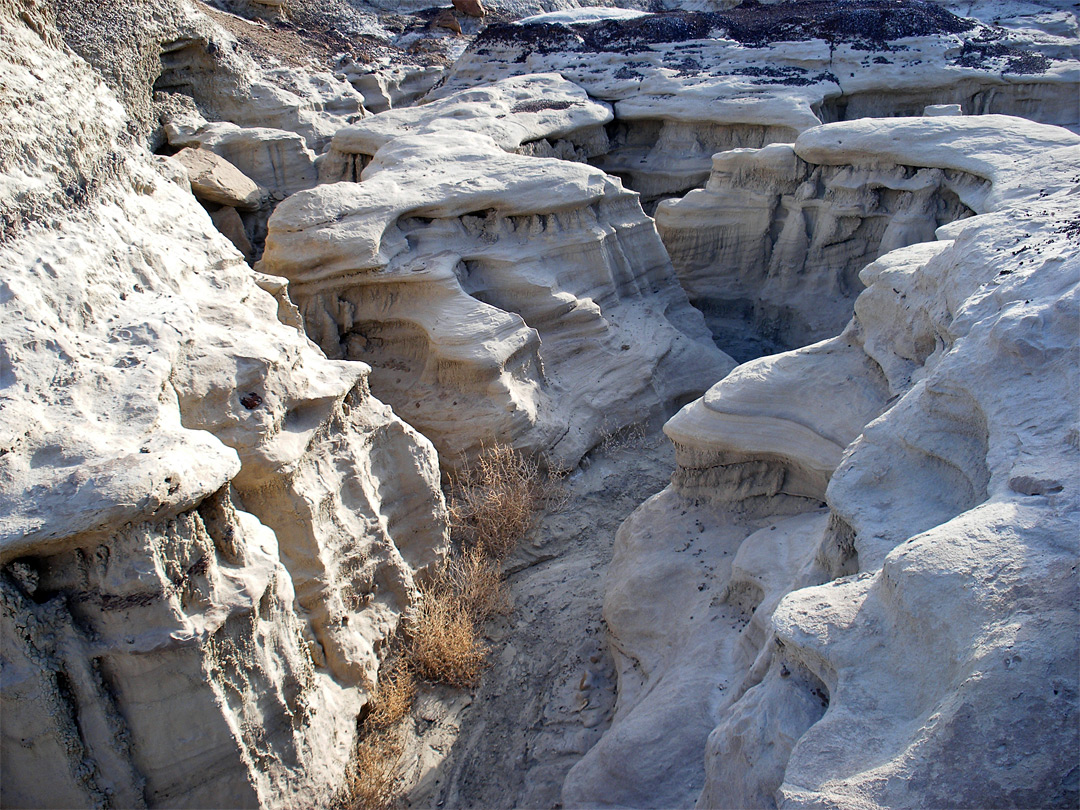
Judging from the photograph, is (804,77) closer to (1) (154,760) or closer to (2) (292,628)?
(2) (292,628)

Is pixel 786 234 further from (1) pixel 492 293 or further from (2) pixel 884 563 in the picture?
(2) pixel 884 563

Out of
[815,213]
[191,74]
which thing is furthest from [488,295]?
[191,74]

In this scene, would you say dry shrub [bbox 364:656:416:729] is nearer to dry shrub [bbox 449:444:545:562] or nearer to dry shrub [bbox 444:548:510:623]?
dry shrub [bbox 444:548:510:623]

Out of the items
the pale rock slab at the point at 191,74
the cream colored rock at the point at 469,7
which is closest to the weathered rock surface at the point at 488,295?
the pale rock slab at the point at 191,74

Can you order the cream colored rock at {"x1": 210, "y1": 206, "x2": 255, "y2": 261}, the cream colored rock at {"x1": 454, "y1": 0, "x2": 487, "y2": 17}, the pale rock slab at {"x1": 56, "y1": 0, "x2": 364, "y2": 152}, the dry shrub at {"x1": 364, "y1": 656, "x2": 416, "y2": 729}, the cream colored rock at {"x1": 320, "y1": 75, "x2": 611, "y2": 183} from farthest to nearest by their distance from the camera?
the cream colored rock at {"x1": 454, "y1": 0, "x2": 487, "y2": 17}, the pale rock slab at {"x1": 56, "y1": 0, "x2": 364, "y2": 152}, the cream colored rock at {"x1": 320, "y1": 75, "x2": 611, "y2": 183}, the cream colored rock at {"x1": 210, "y1": 206, "x2": 255, "y2": 261}, the dry shrub at {"x1": 364, "y1": 656, "x2": 416, "y2": 729}

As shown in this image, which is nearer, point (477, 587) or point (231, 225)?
point (477, 587)

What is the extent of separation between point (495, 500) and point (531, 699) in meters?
1.68

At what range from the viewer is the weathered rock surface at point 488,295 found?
6301mm

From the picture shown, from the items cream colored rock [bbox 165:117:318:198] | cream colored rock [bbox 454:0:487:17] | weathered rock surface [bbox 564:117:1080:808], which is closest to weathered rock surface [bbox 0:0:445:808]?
weathered rock surface [bbox 564:117:1080:808]

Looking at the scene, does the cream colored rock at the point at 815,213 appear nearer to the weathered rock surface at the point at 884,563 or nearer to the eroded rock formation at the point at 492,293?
the eroded rock formation at the point at 492,293

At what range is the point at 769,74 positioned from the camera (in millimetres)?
10766

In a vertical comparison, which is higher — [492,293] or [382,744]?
[492,293]

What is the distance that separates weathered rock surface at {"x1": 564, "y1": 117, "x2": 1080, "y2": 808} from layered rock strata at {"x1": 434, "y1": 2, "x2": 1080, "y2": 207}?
5.40 m

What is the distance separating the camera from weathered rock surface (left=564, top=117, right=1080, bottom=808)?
1.87m
